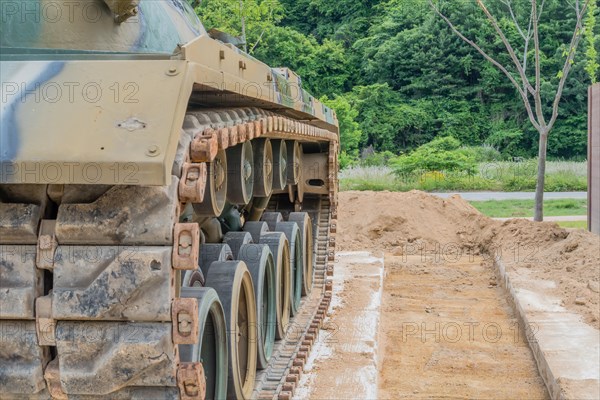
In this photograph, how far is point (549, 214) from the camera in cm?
1555

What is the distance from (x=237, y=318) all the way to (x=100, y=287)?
6.38 feet

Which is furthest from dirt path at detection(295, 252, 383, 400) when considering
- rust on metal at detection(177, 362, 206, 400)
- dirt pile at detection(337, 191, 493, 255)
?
dirt pile at detection(337, 191, 493, 255)

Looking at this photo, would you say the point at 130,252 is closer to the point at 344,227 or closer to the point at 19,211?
the point at 19,211

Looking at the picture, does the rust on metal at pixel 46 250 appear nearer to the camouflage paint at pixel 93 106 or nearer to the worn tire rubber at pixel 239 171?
the camouflage paint at pixel 93 106

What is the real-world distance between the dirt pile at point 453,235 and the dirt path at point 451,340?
64 centimetres

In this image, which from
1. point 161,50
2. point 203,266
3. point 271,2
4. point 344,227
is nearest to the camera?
point 161,50

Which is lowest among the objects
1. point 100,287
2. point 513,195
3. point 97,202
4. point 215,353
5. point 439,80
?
point 215,353

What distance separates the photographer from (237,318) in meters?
4.42

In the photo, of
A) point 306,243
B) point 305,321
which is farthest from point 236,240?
point 306,243

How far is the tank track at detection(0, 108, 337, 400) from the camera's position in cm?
254

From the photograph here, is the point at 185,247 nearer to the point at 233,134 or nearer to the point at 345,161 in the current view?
the point at 233,134

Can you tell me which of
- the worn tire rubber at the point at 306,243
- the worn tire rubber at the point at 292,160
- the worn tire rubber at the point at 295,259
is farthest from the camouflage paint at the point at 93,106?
the worn tire rubber at the point at 306,243

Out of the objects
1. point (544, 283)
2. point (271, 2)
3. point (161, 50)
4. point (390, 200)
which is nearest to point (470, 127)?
point (271, 2)

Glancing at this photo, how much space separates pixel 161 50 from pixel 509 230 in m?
8.35
